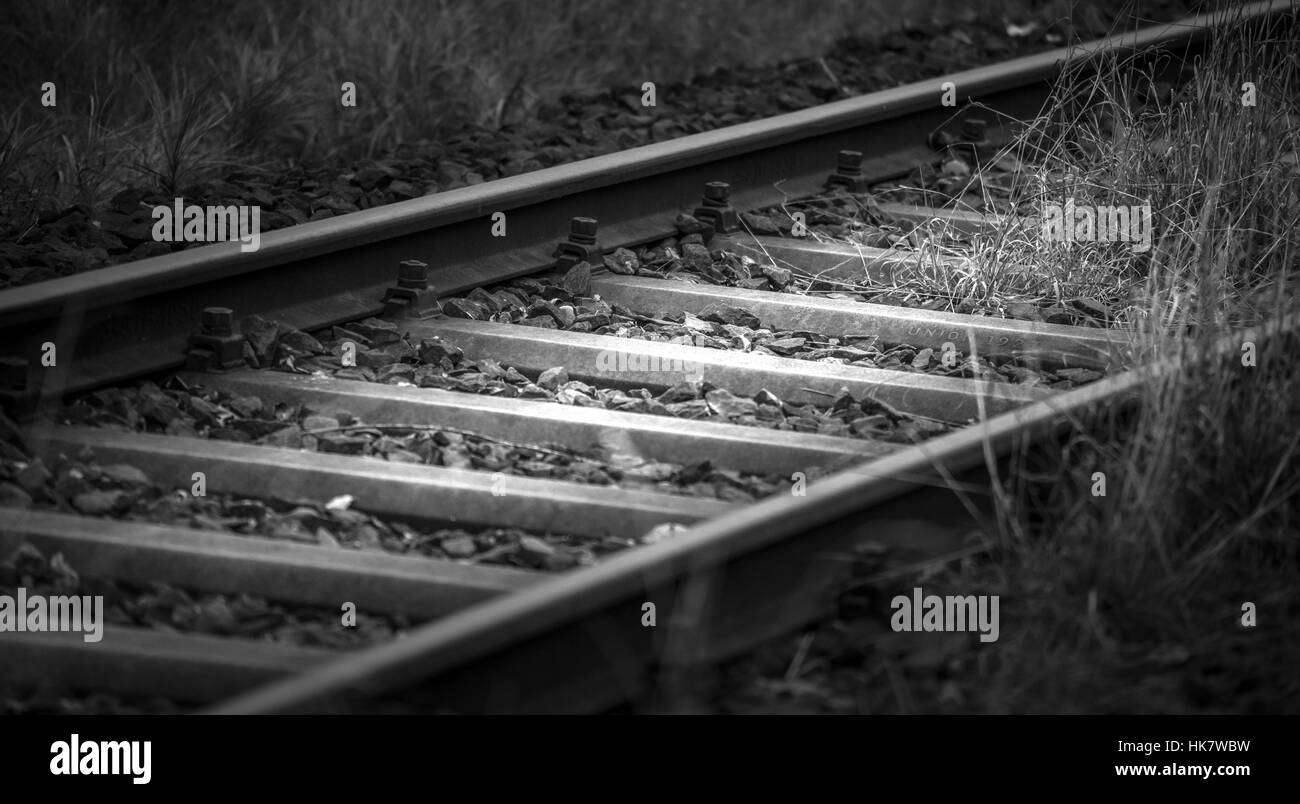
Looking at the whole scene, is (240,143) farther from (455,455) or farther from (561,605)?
(561,605)

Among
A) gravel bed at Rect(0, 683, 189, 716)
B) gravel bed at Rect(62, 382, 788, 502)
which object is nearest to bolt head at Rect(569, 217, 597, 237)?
gravel bed at Rect(62, 382, 788, 502)

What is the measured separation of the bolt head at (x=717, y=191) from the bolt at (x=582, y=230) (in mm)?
559

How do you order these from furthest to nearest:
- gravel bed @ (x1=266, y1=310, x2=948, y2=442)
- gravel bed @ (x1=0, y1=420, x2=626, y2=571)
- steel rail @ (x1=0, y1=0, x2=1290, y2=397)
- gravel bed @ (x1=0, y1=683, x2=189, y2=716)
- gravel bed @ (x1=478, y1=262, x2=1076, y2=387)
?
gravel bed @ (x1=478, y1=262, x2=1076, y2=387), steel rail @ (x1=0, y1=0, x2=1290, y2=397), gravel bed @ (x1=266, y1=310, x2=948, y2=442), gravel bed @ (x1=0, y1=420, x2=626, y2=571), gravel bed @ (x1=0, y1=683, x2=189, y2=716)

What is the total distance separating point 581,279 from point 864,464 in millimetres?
1960

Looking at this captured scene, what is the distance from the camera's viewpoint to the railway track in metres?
3.00

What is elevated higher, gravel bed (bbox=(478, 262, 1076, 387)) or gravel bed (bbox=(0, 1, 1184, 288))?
gravel bed (bbox=(0, 1, 1184, 288))

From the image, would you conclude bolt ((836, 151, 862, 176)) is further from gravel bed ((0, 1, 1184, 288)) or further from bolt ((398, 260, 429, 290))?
bolt ((398, 260, 429, 290))

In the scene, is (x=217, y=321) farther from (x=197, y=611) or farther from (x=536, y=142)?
(x=536, y=142)

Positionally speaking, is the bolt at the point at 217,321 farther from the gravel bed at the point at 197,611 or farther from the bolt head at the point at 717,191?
the bolt head at the point at 717,191

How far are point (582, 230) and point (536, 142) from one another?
4.79ft

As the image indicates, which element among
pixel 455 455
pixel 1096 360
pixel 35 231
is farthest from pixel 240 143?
pixel 1096 360

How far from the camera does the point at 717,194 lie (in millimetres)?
5809

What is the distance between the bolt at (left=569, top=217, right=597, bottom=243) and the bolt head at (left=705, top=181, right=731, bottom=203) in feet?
1.83

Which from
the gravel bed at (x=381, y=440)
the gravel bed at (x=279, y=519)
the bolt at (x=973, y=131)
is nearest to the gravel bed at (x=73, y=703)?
the gravel bed at (x=279, y=519)
